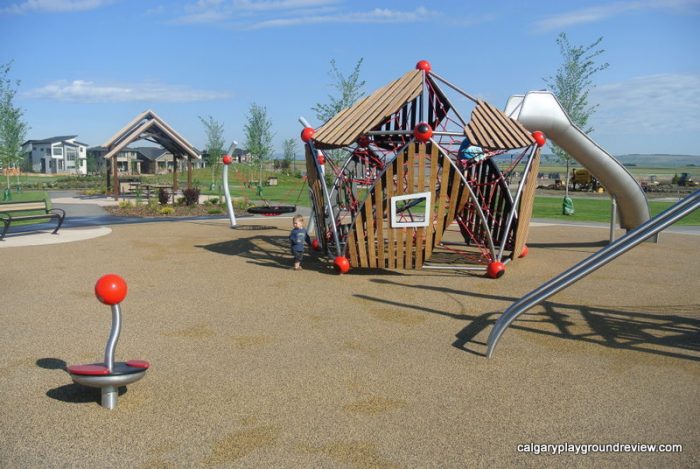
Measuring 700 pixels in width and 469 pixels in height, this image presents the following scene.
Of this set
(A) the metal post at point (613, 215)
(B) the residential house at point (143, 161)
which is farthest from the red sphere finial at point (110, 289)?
(B) the residential house at point (143, 161)

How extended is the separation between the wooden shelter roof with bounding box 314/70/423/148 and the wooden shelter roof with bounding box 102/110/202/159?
18.8m

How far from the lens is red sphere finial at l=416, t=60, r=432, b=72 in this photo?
1099 cm

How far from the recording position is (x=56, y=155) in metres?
85.4

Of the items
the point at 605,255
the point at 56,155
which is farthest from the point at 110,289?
the point at 56,155

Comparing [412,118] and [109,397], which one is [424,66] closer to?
[412,118]

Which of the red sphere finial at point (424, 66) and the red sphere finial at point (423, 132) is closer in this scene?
the red sphere finial at point (423, 132)

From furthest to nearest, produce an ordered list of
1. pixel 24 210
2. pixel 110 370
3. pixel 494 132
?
pixel 24 210, pixel 494 132, pixel 110 370

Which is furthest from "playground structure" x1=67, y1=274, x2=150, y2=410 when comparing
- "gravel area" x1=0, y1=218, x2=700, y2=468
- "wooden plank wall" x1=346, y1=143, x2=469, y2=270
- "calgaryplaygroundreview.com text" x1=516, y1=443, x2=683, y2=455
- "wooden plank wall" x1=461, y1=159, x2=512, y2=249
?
"wooden plank wall" x1=461, y1=159, x2=512, y2=249

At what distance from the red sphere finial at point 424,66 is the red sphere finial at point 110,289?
319 inches

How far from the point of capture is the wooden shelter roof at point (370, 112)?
9.55m

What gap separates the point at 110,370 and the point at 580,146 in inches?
474

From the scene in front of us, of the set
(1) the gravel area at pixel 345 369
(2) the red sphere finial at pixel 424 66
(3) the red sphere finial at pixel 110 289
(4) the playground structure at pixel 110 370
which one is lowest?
(1) the gravel area at pixel 345 369

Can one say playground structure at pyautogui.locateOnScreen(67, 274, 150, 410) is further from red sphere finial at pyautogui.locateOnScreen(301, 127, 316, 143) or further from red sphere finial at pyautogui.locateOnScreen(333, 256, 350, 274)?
red sphere finial at pyautogui.locateOnScreen(301, 127, 316, 143)

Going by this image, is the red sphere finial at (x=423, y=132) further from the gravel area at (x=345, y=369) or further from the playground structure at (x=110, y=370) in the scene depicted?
the playground structure at (x=110, y=370)
